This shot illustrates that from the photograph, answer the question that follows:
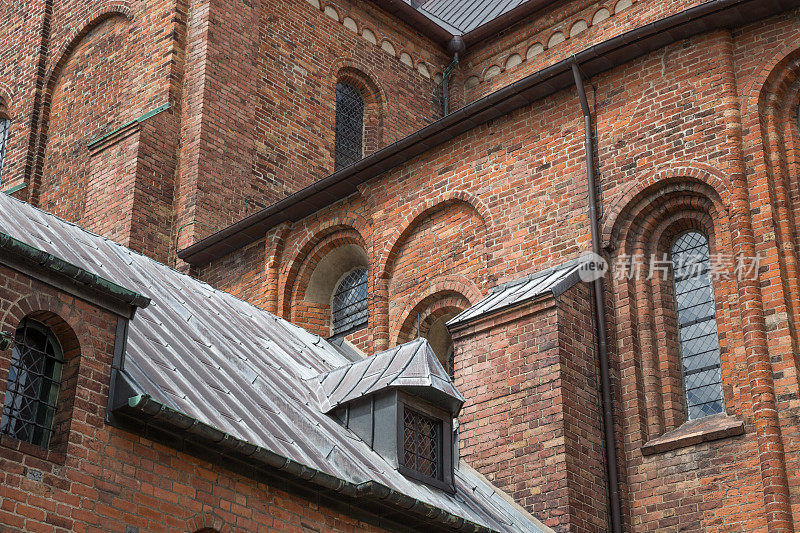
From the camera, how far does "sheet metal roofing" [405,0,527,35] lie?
2248 centimetres

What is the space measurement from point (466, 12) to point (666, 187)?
1113 centimetres

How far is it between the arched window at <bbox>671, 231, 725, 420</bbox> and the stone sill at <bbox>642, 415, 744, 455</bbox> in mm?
239

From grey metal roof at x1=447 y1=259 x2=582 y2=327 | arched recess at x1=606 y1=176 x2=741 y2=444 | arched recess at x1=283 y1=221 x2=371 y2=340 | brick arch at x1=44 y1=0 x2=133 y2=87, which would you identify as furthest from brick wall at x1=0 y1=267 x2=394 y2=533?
brick arch at x1=44 y1=0 x2=133 y2=87

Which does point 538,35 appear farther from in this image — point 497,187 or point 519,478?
point 519,478

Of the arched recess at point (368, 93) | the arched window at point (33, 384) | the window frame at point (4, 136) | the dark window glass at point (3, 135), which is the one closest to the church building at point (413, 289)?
the arched window at point (33, 384)

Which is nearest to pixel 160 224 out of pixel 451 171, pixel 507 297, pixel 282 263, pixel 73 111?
pixel 282 263

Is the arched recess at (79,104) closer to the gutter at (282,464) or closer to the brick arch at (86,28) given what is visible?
the brick arch at (86,28)

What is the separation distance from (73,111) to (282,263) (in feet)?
20.5

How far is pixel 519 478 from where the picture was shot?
12156 mm

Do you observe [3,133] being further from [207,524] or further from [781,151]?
[207,524]

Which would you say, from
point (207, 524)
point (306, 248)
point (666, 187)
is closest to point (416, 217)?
point (306, 248)

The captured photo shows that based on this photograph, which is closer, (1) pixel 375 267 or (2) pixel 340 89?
(1) pixel 375 267

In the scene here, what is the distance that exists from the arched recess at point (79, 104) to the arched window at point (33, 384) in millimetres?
11848

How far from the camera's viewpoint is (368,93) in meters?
21.7
